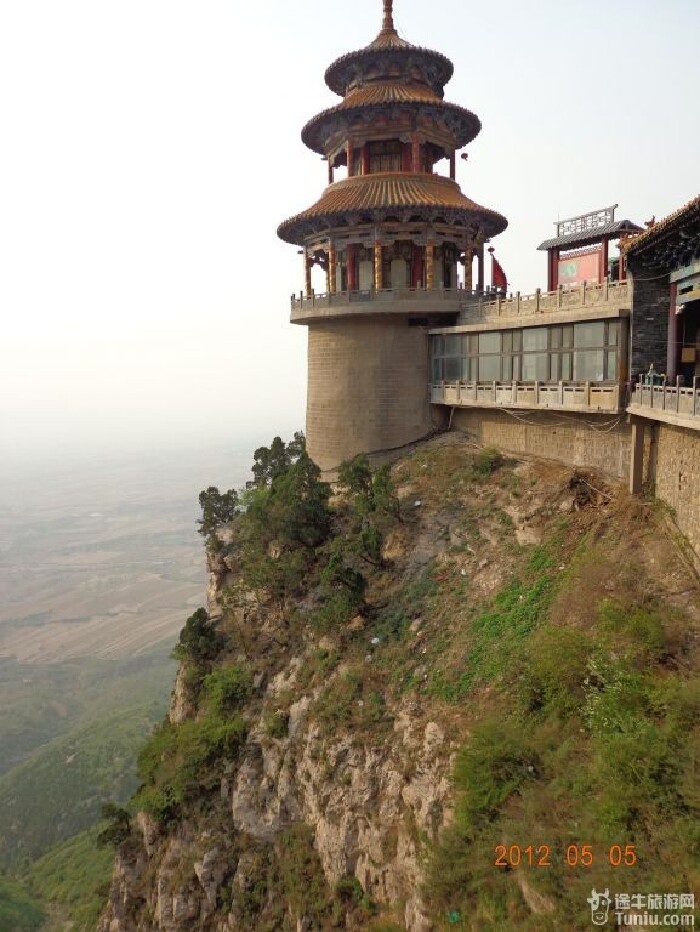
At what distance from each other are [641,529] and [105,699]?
4151 inches

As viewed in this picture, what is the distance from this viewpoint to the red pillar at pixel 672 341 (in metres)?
17.0

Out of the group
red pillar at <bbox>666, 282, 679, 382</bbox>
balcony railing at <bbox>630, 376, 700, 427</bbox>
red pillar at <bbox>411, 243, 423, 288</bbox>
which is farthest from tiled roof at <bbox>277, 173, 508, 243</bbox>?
balcony railing at <bbox>630, 376, 700, 427</bbox>

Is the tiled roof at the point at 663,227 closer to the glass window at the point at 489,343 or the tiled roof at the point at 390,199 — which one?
the glass window at the point at 489,343

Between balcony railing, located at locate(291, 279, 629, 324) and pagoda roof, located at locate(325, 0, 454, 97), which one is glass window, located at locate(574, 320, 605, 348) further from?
pagoda roof, located at locate(325, 0, 454, 97)

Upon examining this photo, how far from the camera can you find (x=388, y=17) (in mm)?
29906

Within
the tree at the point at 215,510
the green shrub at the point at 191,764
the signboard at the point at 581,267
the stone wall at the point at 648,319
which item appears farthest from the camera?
the signboard at the point at 581,267

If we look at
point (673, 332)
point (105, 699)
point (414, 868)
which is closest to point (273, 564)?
point (414, 868)

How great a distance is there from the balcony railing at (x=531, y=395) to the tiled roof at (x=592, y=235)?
38.7ft

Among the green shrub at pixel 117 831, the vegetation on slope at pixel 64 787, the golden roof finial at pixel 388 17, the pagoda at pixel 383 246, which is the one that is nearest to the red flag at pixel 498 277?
the pagoda at pixel 383 246

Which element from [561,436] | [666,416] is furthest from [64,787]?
[666,416]

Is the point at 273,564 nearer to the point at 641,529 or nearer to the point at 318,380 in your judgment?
the point at 318,380

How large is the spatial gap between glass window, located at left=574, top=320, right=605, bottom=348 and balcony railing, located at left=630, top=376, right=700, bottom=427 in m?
2.12

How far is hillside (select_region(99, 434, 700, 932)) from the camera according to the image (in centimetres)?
1045

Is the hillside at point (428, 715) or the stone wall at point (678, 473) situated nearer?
the hillside at point (428, 715)
